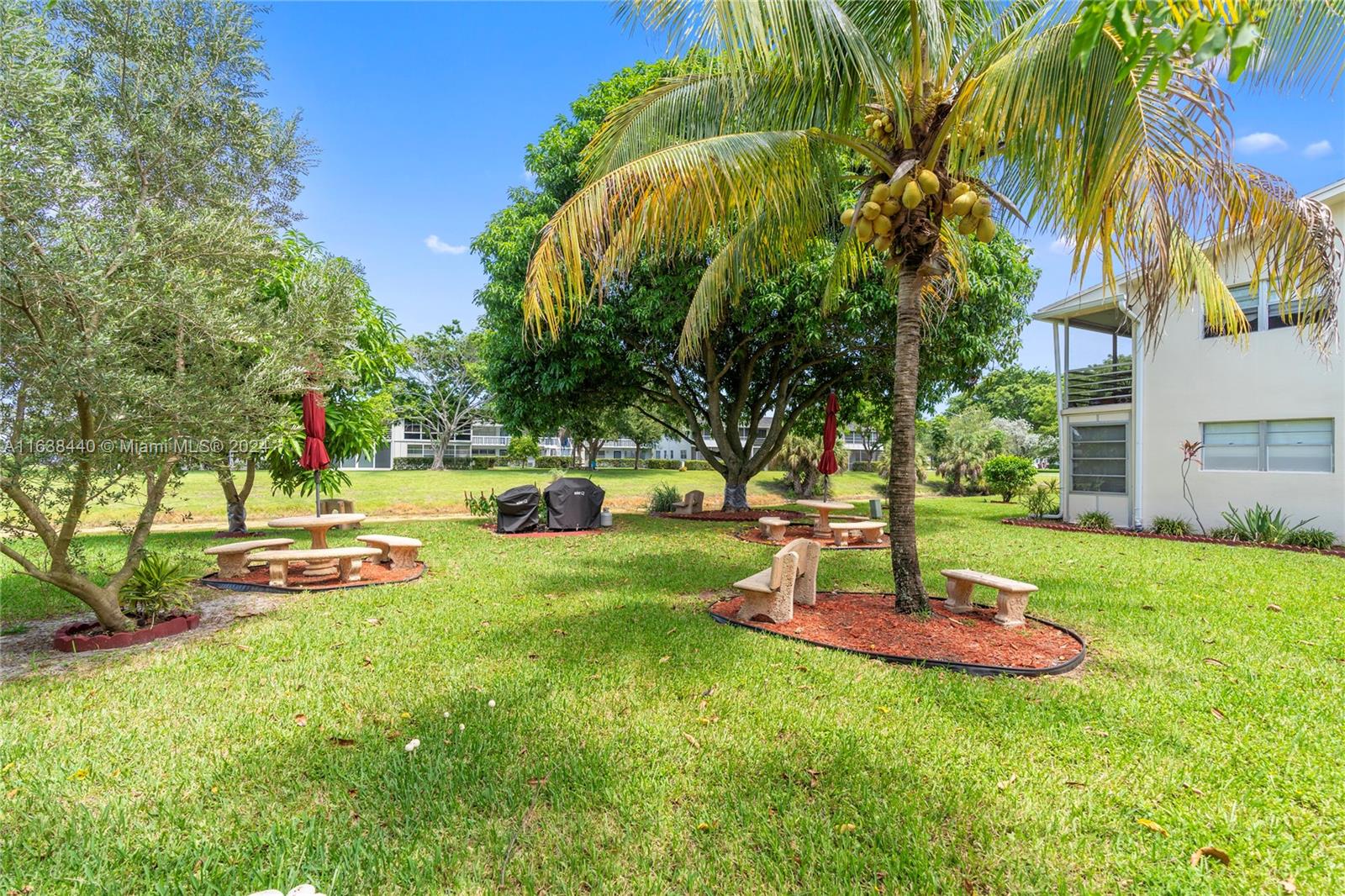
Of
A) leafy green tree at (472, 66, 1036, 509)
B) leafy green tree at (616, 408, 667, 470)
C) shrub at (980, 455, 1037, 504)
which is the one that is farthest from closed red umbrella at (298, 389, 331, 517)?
leafy green tree at (616, 408, 667, 470)

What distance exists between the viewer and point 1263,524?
11852mm

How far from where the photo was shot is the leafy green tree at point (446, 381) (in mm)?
46125

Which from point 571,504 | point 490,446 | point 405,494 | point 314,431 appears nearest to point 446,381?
point 490,446

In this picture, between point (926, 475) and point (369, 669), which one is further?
point (926, 475)

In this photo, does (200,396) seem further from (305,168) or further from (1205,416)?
(1205,416)

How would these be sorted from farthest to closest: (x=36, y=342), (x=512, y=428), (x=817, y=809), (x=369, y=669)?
(x=512, y=428) < (x=369, y=669) < (x=36, y=342) < (x=817, y=809)

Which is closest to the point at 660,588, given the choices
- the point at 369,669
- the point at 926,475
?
the point at 369,669

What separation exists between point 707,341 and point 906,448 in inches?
309

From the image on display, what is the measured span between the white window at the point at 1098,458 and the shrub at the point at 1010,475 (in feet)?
22.0

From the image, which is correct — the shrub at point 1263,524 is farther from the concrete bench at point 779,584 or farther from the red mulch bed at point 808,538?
the concrete bench at point 779,584

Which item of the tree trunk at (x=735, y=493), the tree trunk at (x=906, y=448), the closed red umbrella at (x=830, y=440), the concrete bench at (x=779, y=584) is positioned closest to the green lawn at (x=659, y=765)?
the concrete bench at (x=779, y=584)

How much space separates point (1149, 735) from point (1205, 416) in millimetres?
13251

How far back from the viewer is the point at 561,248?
514 centimetres

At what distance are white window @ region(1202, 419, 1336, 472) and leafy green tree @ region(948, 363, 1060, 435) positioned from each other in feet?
116
